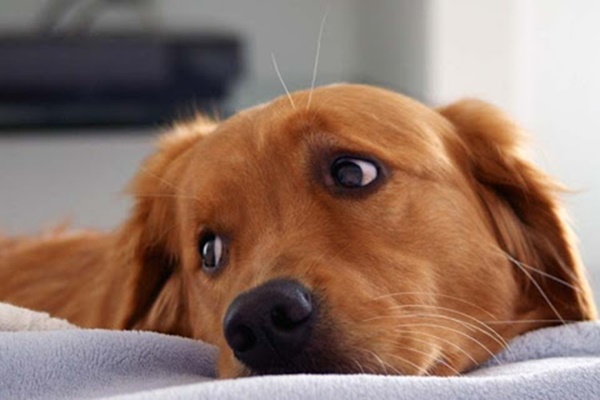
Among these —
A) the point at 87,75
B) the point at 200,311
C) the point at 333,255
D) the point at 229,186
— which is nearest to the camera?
the point at 333,255

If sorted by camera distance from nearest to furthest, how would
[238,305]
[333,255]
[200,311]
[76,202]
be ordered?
1. [238,305]
2. [333,255]
3. [200,311]
4. [76,202]

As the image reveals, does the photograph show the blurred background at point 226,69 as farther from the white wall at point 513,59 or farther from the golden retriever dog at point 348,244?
the golden retriever dog at point 348,244

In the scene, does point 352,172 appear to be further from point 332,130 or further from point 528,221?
point 528,221

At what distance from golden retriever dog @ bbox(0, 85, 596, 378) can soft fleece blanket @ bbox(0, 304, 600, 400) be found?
2.7 inches

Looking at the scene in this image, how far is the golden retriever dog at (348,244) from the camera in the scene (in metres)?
1.18

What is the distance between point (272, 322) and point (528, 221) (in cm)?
63

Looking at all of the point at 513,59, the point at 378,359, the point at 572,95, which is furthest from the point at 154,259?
the point at 513,59

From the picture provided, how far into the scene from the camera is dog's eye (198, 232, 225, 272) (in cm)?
152

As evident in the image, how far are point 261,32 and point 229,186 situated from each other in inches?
168

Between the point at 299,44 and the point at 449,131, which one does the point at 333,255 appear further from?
the point at 299,44

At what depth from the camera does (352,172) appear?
145cm

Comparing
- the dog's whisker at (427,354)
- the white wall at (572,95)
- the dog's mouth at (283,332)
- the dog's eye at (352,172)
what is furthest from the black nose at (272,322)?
the white wall at (572,95)

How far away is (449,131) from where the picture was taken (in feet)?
5.38

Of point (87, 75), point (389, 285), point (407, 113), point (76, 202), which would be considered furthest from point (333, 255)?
point (76, 202)
